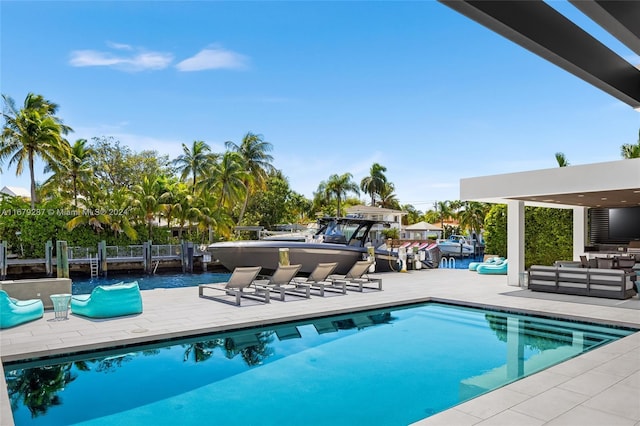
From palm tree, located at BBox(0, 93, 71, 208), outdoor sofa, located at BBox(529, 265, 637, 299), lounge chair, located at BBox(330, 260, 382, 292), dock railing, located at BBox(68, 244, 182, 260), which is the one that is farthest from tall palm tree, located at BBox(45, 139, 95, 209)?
outdoor sofa, located at BBox(529, 265, 637, 299)

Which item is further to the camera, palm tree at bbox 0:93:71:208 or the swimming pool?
palm tree at bbox 0:93:71:208

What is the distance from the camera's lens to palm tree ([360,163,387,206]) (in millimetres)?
51500

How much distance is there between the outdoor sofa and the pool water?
14528 millimetres

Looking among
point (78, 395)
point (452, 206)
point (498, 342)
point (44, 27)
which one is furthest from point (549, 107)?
point (452, 206)

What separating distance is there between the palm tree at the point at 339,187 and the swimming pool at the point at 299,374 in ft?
125

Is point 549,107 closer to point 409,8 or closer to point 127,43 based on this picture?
point 409,8

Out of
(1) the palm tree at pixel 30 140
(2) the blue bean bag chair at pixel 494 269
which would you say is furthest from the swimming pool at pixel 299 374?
(1) the palm tree at pixel 30 140

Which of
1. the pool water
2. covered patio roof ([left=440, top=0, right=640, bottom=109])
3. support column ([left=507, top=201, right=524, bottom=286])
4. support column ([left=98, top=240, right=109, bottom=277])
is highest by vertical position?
covered patio roof ([left=440, top=0, right=640, bottom=109])

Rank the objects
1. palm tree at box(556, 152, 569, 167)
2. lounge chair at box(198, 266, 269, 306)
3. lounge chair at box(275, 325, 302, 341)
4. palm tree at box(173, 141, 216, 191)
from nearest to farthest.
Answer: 1. lounge chair at box(275, 325, 302, 341)
2. lounge chair at box(198, 266, 269, 306)
3. palm tree at box(556, 152, 569, 167)
4. palm tree at box(173, 141, 216, 191)

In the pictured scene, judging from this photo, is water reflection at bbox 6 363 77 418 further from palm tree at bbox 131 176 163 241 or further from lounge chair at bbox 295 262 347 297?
palm tree at bbox 131 176 163 241

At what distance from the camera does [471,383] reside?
565 centimetres

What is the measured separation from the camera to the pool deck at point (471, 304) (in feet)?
13.2

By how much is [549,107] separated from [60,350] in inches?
776

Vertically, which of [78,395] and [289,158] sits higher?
[289,158]
